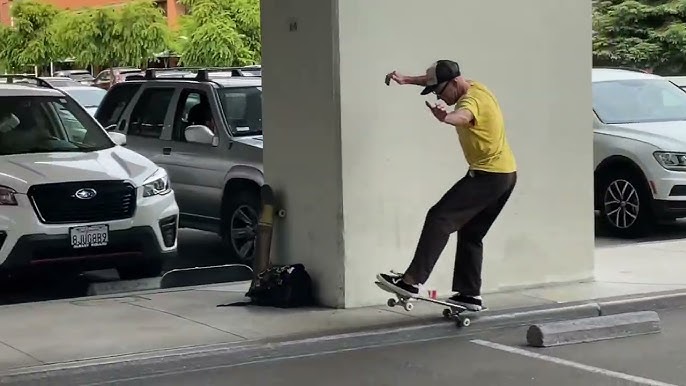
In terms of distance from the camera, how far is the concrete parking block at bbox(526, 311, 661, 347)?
8.44m

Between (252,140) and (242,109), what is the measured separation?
2.01ft

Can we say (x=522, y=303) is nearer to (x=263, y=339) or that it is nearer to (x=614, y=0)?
(x=263, y=339)

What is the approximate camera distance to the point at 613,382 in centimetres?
734

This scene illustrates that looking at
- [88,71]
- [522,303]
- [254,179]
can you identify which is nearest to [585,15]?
[522,303]

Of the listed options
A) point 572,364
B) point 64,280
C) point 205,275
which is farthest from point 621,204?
point 64,280

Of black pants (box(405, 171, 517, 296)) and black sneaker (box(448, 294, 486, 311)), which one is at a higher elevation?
black pants (box(405, 171, 517, 296))

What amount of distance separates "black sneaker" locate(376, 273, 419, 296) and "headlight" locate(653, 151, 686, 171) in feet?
18.1

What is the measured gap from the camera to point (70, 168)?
10.5m

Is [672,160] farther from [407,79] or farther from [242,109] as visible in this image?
[407,79]

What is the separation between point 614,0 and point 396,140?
28.1m

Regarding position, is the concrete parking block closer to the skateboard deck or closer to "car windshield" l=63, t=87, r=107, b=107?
the skateboard deck

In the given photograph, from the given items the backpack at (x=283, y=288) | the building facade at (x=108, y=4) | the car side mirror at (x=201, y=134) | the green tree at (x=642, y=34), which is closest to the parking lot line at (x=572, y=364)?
the backpack at (x=283, y=288)

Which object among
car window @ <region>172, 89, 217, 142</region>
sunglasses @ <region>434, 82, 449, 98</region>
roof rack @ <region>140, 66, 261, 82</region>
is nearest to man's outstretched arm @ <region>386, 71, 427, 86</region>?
sunglasses @ <region>434, 82, 449, 98</region>

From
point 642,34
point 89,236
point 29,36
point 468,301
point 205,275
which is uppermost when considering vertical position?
point 29,36
